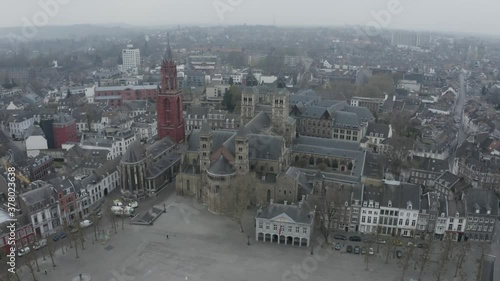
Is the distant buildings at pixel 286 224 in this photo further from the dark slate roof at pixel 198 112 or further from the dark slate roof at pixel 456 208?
the dark slate roof at pixel 198 112

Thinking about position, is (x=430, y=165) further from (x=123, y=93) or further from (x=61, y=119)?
(x=123, y=93)

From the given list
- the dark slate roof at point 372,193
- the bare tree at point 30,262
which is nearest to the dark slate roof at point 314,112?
the dark slate roof at point 372,193

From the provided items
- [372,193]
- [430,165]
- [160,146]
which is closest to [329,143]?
[430,165]

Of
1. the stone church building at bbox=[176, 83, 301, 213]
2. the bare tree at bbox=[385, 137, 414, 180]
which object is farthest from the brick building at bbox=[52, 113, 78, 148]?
the bare tree at bbox=[385, 137, 414, 180]

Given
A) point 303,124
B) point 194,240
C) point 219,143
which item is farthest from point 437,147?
point 194,240

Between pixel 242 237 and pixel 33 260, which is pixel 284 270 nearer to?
pixel 242 237

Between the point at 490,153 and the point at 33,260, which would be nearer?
the point at 33,260
